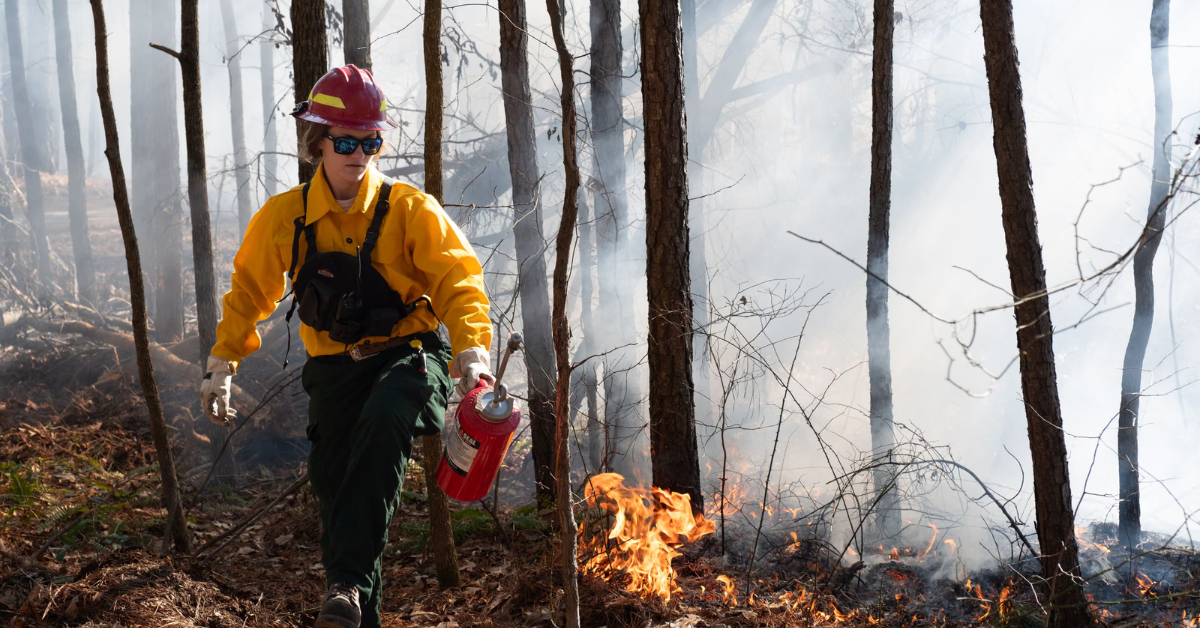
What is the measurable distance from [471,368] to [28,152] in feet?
101

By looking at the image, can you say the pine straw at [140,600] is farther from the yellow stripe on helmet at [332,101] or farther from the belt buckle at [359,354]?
the yellow stripe on helmet at [332,101]

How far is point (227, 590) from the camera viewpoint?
4.36 meters

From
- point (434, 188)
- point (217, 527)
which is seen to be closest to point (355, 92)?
point (434, 188)

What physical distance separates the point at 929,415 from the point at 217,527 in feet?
63.5

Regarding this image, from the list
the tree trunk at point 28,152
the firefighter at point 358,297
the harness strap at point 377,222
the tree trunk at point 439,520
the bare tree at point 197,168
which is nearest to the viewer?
the firefighter at point 358,297

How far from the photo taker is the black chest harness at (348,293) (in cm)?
319

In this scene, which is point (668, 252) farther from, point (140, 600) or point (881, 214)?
point (881, 214)

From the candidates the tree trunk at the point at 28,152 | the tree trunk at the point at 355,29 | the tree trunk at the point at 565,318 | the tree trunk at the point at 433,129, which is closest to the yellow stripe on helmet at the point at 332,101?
the tree trunk at the point at 565,318

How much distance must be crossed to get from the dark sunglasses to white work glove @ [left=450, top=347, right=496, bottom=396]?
1.00 metres

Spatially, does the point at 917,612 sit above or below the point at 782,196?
below

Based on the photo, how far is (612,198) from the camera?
1054 centimetres

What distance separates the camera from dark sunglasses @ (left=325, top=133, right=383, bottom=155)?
3.29m

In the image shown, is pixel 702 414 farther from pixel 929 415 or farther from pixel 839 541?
pixel 929 415

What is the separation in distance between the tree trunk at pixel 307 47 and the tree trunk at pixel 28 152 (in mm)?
Answer: 22044
